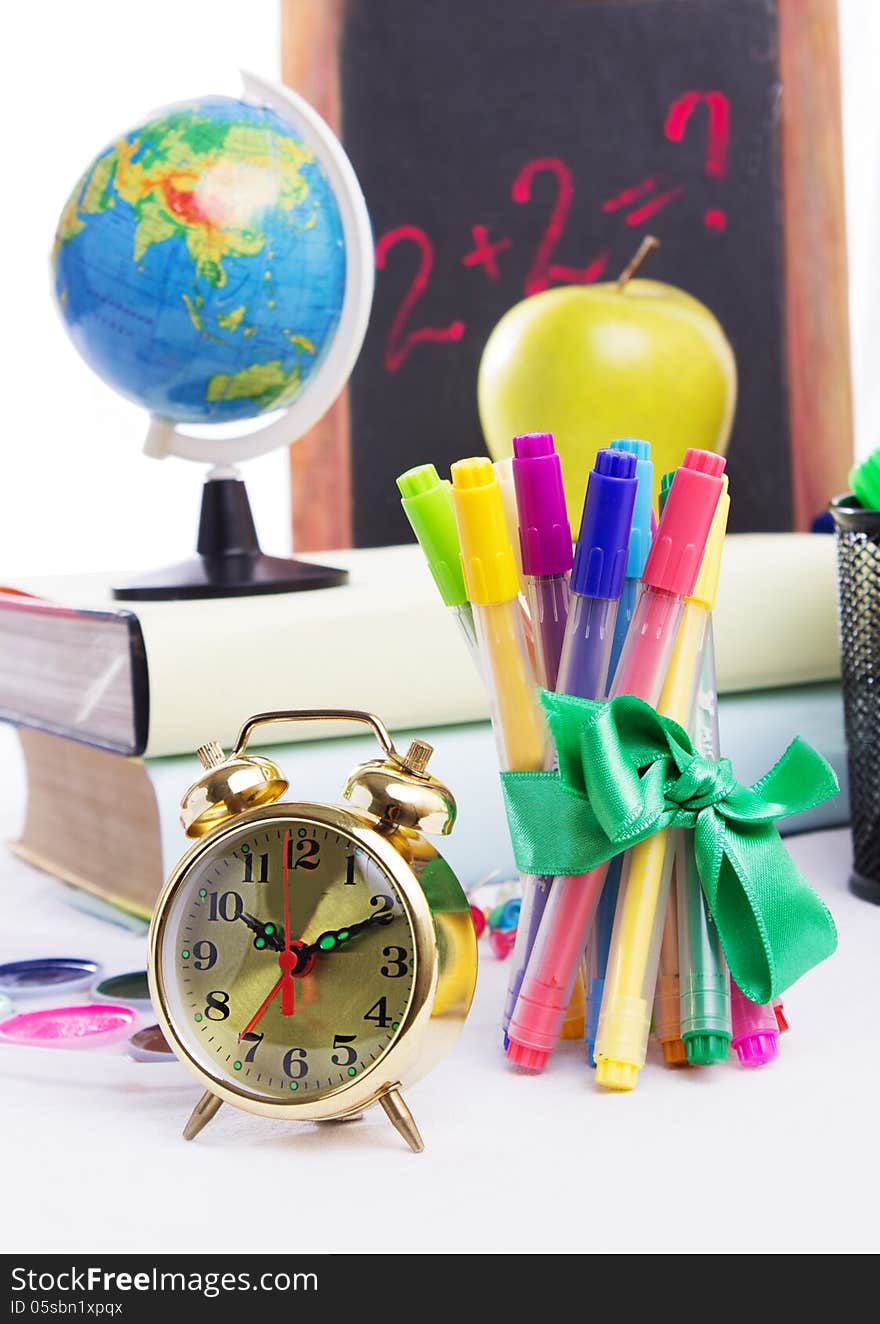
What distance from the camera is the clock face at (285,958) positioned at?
0.55 meters

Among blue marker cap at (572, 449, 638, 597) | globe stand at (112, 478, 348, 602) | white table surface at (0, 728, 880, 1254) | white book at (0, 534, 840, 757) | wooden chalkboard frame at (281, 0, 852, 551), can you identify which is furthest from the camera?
wooden chalkboard frame at (281, 0, 852, 551)

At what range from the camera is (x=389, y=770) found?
57cm

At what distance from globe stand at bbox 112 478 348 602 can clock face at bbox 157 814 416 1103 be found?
34 cm

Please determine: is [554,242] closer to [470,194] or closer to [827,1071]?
[470,194]

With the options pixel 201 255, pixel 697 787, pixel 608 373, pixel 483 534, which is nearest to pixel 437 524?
pixel 483 534

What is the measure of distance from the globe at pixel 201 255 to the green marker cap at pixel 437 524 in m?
0.28

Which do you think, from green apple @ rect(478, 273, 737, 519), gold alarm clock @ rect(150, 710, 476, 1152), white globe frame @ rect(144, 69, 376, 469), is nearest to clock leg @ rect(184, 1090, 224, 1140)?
gold alarm clock @ rect(150, 710, 476, 1152)

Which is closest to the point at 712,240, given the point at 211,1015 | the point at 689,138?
the point at 689,138

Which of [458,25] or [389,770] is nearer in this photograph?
[389,770]

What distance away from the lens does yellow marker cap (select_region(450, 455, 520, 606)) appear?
0.59m

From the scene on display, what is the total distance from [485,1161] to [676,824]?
151 mm

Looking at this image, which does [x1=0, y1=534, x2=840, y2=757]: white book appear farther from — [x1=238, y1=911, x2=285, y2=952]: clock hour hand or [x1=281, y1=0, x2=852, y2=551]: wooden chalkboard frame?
[x1=281, y1=0, x2=852, y2=551]: wooden chalkboard frame

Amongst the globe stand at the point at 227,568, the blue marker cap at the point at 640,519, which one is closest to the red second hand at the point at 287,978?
the blue marker cap at the point at 640,519
